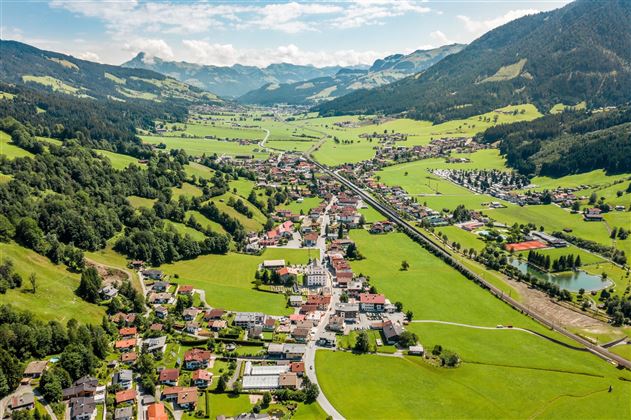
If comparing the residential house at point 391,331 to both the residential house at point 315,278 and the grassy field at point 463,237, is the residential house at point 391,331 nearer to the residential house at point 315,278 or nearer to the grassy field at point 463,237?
the residential house at point 315,278

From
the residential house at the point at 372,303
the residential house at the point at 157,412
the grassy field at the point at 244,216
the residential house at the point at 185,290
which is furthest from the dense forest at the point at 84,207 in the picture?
the residential house at the point at 157,412

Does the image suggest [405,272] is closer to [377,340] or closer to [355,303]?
[355,303]

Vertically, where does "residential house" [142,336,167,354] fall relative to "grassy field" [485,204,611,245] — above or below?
below

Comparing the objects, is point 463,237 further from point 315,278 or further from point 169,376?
point 169,376

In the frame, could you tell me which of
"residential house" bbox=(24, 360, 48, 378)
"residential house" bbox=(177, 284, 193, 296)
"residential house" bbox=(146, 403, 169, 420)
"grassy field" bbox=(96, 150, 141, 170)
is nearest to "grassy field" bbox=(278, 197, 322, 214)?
"grassy field" bbox=(96, 150, 141, 170)

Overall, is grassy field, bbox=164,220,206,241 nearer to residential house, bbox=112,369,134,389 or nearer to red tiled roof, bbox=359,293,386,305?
red tiled roof, bbox=359,293,386,305
